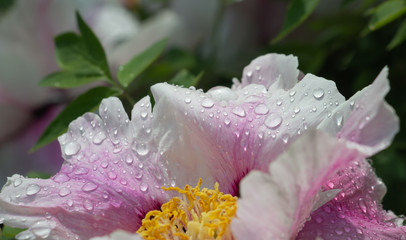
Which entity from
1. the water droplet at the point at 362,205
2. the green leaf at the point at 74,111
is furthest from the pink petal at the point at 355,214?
the green leaf at the point at 74,111

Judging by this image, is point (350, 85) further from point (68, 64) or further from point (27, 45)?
point (27, 45)

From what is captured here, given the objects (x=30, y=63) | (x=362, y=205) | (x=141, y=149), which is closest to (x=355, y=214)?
(x=362, y=205)

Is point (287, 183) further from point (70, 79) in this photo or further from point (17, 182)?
point (70, 79)

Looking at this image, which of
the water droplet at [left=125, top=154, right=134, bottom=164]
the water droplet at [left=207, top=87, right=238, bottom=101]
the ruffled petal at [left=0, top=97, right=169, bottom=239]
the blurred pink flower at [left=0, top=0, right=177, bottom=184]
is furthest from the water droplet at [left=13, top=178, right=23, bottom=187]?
the blurred pink flower at [left=0, top=0, right=177, bottom=184]

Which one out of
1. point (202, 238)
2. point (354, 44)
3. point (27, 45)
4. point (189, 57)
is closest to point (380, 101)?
A: point (202, 238)

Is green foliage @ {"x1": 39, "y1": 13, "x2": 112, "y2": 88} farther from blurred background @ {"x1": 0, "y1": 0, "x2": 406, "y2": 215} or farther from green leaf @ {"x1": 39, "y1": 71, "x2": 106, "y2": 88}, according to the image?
blurred background @ {"x1": 0, "y1": 0, "x2": 406, "y2": 215}

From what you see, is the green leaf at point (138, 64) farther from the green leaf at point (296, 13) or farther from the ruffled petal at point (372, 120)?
the ruffled petal at point (372, 120)
